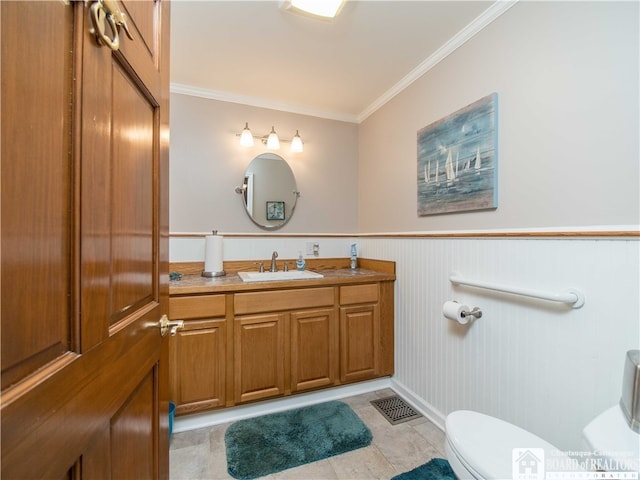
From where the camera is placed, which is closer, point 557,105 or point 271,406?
point 557,105

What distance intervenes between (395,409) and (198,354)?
133 centimetres

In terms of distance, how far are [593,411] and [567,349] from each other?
0.22 m

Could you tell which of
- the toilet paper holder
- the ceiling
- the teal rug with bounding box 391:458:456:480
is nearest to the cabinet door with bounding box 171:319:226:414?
the teal rug with bounding box 391:458:456:480

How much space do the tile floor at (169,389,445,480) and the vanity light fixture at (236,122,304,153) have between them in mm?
2029

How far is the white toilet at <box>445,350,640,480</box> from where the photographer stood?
2.32 ft

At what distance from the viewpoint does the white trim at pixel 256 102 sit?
2199mm

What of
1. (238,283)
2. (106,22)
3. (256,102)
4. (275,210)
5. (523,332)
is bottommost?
(523,332)

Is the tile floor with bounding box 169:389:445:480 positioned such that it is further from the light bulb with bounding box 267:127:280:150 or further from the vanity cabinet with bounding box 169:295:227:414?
the light bulb with bounding box 267:127:280:150

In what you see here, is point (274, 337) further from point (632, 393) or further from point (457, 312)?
point (632, 393)

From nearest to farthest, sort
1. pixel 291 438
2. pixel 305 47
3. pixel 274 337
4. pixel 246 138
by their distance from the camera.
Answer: pixel 291 438, pixel 305 47, pixel 274 337, pixel 246 138

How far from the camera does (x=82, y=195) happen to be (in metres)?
0.45

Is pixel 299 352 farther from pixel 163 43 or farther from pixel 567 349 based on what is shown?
pixel 163 43

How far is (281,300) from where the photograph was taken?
6.19 ft

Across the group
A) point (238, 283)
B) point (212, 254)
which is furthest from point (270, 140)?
point (238, 283)
